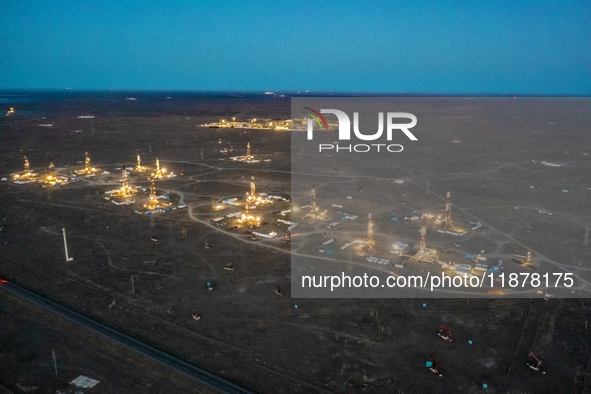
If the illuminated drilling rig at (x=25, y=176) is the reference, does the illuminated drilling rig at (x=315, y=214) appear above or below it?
below

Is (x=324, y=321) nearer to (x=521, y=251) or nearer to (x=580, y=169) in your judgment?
(x=521, y=251)

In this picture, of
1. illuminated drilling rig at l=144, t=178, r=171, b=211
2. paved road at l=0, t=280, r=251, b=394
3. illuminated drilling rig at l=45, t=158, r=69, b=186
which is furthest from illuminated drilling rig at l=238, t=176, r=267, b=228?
illuminated drilling rig at l=45, t=158, r=69, b=186

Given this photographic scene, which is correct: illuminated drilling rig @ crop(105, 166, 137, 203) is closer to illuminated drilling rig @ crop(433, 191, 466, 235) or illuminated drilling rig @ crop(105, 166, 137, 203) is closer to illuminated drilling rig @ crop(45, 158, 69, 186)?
illuminated drilling rig @ crop(45, 158, 69, 186)

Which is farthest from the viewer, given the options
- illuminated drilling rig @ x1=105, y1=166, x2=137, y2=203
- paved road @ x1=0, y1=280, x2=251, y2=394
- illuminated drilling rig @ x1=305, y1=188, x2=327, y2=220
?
illuminated drilling rig @ x1=105, y1=166, x2=137, y2=203

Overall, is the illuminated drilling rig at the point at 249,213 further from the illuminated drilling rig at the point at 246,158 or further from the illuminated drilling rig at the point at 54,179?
the illuminated drilling rig at the point at 54,179

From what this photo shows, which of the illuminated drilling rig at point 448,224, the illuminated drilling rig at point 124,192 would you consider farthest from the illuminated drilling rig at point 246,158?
the illuminated drilling rig at point 448,224

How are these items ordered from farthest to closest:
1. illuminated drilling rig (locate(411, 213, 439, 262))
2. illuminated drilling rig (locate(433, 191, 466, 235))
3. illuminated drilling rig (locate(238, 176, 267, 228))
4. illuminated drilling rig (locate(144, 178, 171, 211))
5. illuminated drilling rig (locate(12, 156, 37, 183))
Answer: illuminated drilling rig (locate(12, 156, 37, 183))
illuminated drilling rig (locate(144, 178, 171, 211))
illuminated drilling rig (locate(238, 176, 267, 228))
illuminated drilling rig (locate(433, 191, 466, 235))
illuminated drilling rig (locate(411, 213, 439, 262))

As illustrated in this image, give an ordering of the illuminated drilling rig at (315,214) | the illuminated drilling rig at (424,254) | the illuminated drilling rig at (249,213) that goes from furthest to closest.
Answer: the illuminated drilling rig at (315,214)
the illuminated drilling rig at (249,213)
the illuminated drilling rig at (424,254)

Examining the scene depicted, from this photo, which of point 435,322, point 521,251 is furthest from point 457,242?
point 435,322
